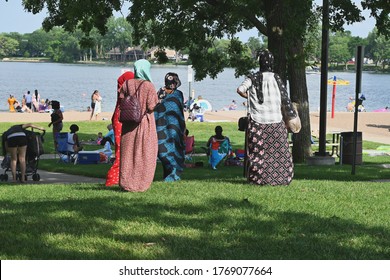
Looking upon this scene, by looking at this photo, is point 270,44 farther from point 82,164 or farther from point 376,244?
point 376,244

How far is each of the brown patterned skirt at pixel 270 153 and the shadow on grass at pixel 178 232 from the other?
1.86m

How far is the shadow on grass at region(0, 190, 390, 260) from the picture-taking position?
21.0ft

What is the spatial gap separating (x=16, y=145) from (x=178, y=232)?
7913mm

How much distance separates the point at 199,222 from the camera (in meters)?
7.59

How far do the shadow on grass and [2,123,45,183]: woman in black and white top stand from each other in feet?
18.4

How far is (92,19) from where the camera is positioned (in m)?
19.8

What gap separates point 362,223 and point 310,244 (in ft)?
3.83

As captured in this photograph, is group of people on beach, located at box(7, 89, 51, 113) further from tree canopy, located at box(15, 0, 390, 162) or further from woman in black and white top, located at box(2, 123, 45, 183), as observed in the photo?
woman in black and white top, located at box(2, 123, 45, 183)

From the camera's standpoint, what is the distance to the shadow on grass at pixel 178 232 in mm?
6406

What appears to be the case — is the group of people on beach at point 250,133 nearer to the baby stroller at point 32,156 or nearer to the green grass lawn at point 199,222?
the green grass lawn at point 199,222

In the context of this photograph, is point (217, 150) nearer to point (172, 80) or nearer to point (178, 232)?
point (172, 80)

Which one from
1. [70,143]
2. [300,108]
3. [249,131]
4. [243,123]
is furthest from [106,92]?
[249,131]

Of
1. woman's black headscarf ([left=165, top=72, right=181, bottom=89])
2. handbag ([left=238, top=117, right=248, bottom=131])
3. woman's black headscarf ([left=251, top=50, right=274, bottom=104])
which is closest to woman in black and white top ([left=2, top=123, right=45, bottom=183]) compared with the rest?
woman's black headscarf ([left=165, top=72, right=181, bottom=89])

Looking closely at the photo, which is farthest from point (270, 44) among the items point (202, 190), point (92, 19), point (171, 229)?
point (171, 229)
